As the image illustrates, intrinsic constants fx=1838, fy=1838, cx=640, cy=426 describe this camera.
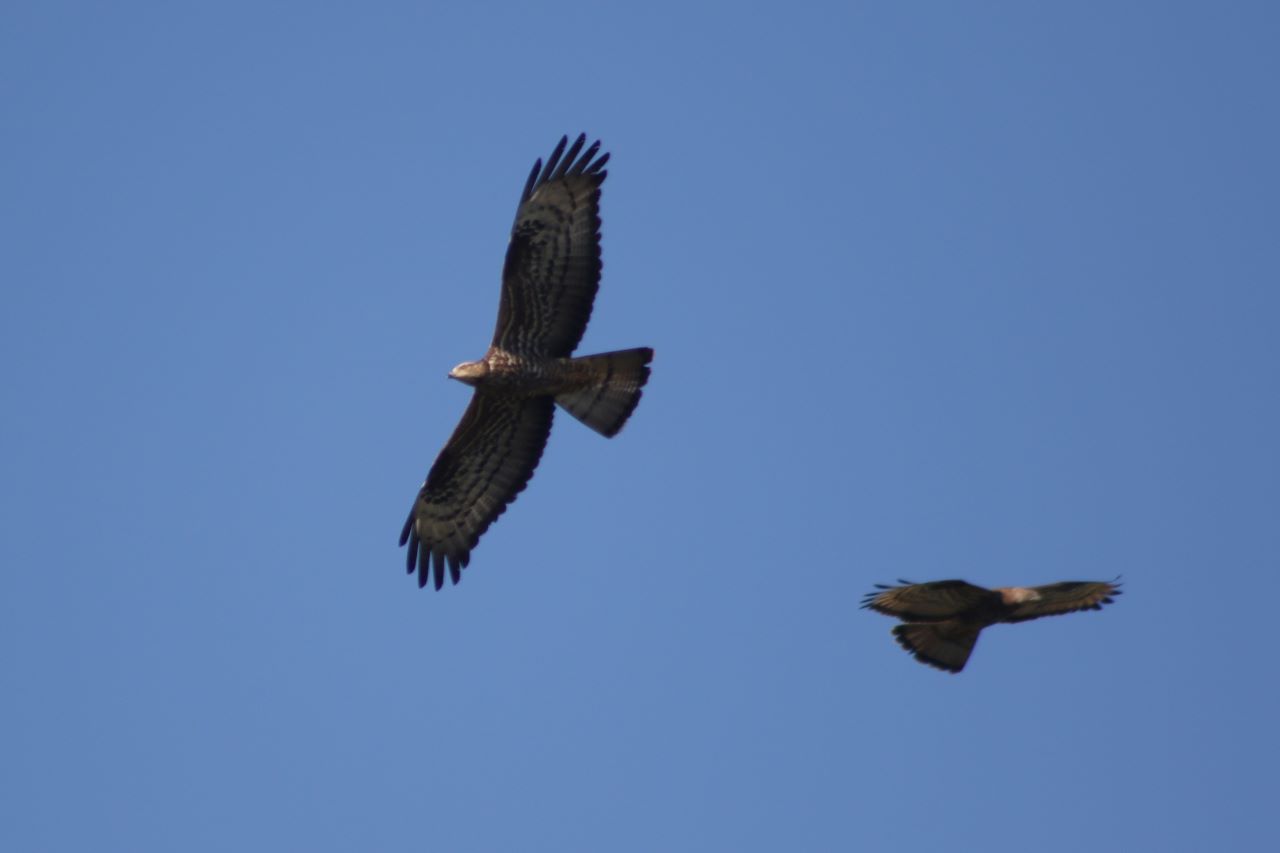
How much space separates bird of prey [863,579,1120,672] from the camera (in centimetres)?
1217

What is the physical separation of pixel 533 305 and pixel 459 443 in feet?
4.67

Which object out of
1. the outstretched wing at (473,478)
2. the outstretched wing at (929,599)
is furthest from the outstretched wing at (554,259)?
the outstretched wing at (929,599)

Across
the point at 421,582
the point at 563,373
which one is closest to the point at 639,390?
the point at 563,373

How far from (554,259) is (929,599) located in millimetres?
3769

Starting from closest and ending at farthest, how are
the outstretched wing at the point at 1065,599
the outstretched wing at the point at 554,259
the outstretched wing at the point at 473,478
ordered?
1. the outstretched wing at the point at 1065,599
2. the outstretched wing at the point at 554,259
3. the outstretched wing at the point at 473,478

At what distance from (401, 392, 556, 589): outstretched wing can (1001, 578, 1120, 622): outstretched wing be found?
4.06m

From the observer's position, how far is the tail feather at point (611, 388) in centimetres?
1369

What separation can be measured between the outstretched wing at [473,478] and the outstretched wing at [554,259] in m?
0.65

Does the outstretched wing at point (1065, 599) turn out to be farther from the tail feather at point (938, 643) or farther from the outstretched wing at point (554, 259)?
the outstretched wing at point (554, 259)

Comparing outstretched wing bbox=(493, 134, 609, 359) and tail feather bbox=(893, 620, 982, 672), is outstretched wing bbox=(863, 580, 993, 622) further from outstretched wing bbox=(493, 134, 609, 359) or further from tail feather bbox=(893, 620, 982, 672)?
outstretched wing bbox=(493, 134, 609, 359)

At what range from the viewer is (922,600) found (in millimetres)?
12375

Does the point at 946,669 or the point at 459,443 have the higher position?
the point at 459,443

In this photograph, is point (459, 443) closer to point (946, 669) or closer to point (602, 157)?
point (602, 157)

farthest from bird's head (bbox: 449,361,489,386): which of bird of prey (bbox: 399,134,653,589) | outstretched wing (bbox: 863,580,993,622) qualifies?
outstretched wing (bbox: 863,580,993,622)
